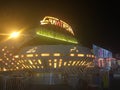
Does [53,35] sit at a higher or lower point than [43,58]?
higher

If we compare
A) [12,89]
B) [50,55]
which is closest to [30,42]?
[50,55]

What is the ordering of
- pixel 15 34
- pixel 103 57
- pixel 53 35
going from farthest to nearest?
pixel 103 57, pixel 53 35, pixel 15 34

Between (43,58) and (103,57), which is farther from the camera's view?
(103,57)

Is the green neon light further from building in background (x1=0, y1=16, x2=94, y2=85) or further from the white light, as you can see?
the white light

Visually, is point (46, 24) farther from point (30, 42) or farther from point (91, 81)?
point (91, 81)

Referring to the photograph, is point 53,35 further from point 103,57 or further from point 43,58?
point 103,57

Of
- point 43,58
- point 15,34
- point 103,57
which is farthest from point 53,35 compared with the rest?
point 103,57

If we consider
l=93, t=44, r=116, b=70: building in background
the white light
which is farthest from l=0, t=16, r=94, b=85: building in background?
l=93, t=44, r=116, b=70: building in background

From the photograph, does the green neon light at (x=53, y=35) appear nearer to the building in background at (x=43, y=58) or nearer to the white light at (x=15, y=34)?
the building in background at (x=43, y=58)

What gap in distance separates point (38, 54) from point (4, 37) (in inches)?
751

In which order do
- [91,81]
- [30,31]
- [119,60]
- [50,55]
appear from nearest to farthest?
[50,55] < [91,81] < [30,31] < [119,60]

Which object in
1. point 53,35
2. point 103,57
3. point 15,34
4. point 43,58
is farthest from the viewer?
point 103,57

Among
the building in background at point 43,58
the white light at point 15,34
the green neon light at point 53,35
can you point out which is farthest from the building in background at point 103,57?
the white light at point 15,34

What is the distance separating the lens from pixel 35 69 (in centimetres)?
7356
